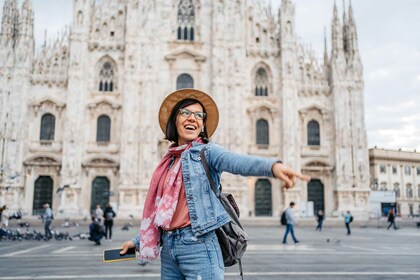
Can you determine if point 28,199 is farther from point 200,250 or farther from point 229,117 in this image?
point 200,250

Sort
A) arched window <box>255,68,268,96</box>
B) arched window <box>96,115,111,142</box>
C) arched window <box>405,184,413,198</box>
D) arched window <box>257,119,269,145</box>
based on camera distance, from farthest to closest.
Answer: arched window <box>405,184,413,198</box> < arched window <box>255,68,268,96</box> < arched window <box>257,119,269,145</box> < arched window <box>96,115,111,142</box>

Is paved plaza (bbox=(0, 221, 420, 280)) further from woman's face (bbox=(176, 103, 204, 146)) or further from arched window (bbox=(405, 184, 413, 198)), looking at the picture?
arched window (bbox=(405, 184, 413, 198))

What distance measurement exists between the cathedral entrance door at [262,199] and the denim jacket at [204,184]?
91.6ft

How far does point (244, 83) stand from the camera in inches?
1216


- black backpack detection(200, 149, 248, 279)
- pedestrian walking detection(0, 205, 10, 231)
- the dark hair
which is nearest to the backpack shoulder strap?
black backpack detection(200, 149, 248, 279)

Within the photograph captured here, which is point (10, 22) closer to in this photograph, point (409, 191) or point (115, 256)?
point (115, 256)

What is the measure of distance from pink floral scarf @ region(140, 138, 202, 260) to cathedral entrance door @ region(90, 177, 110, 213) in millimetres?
27223

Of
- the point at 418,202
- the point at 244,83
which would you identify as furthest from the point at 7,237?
the point at 418,202

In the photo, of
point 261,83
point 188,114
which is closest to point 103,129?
point 261,83

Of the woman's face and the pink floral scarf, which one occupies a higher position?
the woman's face

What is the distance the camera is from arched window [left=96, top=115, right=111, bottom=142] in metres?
29.9

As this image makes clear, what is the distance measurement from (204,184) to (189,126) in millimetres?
447

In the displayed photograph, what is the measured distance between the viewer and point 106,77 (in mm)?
30734

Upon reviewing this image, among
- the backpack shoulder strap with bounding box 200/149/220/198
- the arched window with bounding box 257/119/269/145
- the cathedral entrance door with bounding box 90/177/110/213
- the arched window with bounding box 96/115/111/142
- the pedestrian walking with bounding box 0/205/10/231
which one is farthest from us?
the arched window with bounding box 257/119/269/145
